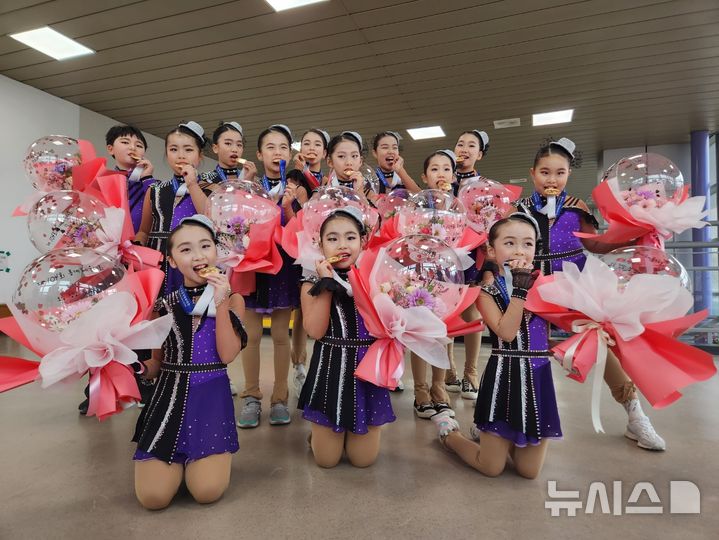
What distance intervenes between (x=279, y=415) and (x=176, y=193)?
1256mm

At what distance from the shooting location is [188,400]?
1.55m

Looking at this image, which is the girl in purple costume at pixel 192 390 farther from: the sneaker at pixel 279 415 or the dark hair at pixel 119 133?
the dark hair at pixel 119 133

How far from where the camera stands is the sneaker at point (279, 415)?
232cm

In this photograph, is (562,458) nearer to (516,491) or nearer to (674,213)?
(516,491)

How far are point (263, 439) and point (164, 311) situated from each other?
0.84 metres

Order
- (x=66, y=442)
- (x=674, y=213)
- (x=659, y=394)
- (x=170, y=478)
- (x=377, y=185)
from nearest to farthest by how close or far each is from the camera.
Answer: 1. (x=659, y=394)
2. (x=170, y=478)
3. (x=674, y=213)
4. (x=66, y=442)
5. (x=377, y=185)

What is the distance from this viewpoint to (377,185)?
9.67 ft

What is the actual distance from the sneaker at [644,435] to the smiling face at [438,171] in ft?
4.89

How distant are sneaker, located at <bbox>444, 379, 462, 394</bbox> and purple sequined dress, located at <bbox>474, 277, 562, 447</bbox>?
1.19 m

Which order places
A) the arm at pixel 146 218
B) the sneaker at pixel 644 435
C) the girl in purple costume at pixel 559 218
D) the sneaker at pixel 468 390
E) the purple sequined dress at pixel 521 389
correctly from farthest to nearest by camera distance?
the sneaker at pixel 468 390 → the arm at pixel 146 218 → the girl in purple costume at pixel 559 218 → the sneaker at pixel 644 435 → the purple sequined dress at pixel 521 389

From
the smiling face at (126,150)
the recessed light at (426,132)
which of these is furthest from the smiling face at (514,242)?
the recessed light at (426,132)

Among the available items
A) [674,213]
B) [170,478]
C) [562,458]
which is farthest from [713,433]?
[170,478]

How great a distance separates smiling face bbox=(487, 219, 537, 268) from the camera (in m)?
1.75

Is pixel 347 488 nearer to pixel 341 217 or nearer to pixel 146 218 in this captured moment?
pixel 341 217
